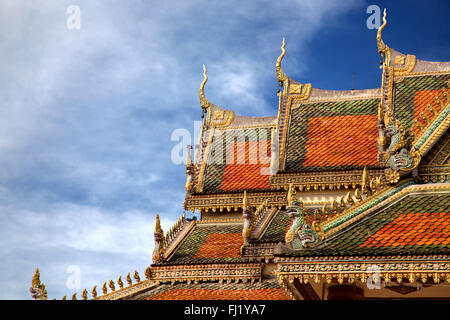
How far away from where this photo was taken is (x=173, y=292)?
15.9m

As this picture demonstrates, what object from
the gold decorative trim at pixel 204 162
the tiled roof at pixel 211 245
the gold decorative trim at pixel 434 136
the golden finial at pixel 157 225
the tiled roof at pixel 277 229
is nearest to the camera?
the gold decorative trim at pixel 434 136

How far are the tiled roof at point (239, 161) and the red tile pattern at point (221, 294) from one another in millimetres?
4144

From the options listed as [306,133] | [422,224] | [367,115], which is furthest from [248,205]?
[422,224]

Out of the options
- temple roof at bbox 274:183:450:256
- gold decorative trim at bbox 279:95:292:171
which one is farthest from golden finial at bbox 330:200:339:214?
gold decorative trim at bbox 279:95:292:171

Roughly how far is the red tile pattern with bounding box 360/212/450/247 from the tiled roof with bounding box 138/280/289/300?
113 inches

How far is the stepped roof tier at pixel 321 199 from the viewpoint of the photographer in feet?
39.5

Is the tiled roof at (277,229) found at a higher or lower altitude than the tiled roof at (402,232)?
higher

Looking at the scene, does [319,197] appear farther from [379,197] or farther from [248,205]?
[379,197]

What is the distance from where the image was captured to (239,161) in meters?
20.5

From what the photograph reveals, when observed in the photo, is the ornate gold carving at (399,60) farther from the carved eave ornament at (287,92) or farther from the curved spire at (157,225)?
the curved spire at (157,225)

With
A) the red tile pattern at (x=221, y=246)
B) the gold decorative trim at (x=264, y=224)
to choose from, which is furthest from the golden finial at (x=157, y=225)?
the gold decorative trim at (x=264, y=224)

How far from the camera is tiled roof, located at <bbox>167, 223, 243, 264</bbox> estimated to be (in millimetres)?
16697

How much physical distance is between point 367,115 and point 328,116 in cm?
111

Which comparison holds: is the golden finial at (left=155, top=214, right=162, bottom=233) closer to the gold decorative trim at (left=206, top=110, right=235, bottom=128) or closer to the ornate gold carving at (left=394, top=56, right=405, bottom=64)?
the gold decorative trim at (left=206, top=110, right=235, bottom=128)
